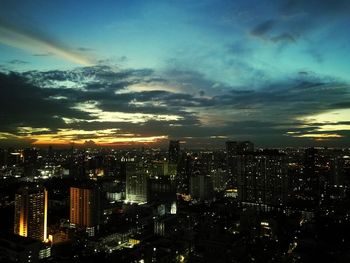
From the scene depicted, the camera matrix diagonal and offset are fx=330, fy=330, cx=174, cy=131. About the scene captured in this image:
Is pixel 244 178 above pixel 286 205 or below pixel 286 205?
above

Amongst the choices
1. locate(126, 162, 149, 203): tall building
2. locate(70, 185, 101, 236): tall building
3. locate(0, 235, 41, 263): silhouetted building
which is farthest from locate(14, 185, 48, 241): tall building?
locate(126, 162, 149, 203): tall building

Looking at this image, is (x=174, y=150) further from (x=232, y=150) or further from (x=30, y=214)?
(x=30, y=214)

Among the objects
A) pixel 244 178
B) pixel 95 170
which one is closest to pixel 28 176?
pixel 95 170

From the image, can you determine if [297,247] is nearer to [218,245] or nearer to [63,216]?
[218,245]

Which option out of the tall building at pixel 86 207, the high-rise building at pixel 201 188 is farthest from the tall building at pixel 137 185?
the tall building at pixel 86 207

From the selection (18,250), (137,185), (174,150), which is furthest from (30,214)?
(174,150)

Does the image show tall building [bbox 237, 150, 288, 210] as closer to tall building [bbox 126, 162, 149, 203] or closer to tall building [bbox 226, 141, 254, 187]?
tall building [bbox 226, 141, 254, 187]
